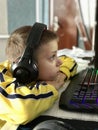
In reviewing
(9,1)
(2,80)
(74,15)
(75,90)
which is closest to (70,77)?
(75,90)

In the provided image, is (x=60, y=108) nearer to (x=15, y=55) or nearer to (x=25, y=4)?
(x=15, y=55)

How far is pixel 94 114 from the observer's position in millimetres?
601

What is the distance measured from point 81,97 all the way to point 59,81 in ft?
0.63

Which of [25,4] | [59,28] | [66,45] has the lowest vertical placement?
[66,45]

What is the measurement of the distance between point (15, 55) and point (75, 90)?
208mm

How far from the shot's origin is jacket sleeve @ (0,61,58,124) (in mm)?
566

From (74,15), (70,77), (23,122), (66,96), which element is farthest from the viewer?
(74,15)

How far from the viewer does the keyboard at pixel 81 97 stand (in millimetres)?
610

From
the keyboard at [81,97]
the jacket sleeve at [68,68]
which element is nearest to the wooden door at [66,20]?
the jacket sleeve at [68,68]

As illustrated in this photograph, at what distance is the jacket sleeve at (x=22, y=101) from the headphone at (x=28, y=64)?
4cm

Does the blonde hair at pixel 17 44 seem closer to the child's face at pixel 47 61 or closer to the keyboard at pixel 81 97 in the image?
the child's face at pixel 47 61

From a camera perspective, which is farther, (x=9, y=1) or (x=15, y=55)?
(x=9, y=1)

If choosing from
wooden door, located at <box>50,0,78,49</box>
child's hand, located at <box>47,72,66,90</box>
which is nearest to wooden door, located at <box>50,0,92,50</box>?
wooden door, located at <box>50,0,78,49</box>

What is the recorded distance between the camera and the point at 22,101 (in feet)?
1.89
